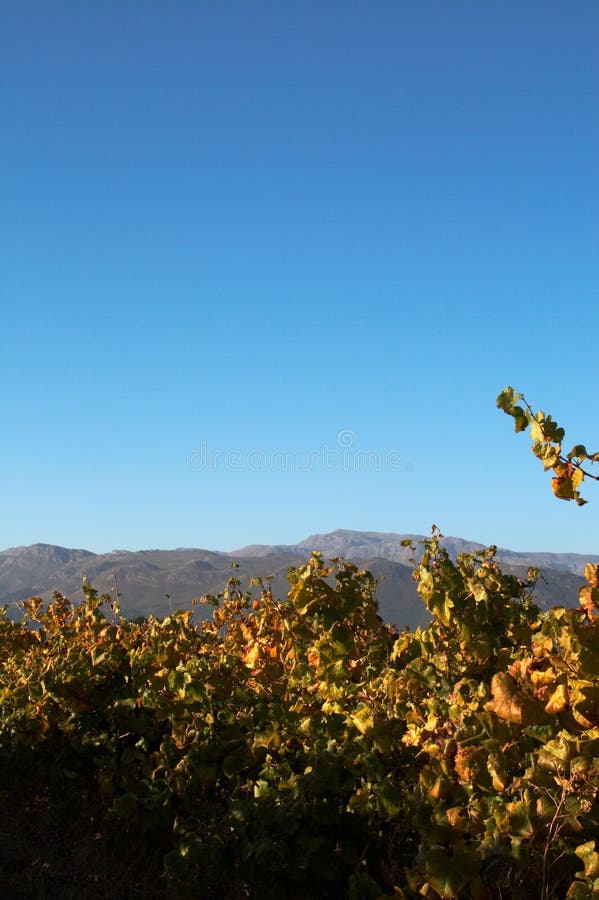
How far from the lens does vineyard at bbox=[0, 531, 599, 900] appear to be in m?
3.05

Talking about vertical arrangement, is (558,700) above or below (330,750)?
above

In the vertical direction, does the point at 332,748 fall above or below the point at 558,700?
below

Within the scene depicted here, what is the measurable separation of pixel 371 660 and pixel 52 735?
2941mm

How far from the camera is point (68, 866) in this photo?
507cm

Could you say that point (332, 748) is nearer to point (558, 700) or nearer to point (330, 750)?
point (330, 750)

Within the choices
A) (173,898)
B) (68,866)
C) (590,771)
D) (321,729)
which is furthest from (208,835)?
(590,771)

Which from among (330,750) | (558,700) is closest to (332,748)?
(330,750)

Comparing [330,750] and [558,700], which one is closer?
[558,700]

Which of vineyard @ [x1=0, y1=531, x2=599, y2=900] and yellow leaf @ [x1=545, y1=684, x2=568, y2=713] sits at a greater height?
yellow leaf @ [x1=545, y1=684, x2=568, y2=713]

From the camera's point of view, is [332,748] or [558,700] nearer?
[558,700]

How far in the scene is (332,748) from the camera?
413 centimetres

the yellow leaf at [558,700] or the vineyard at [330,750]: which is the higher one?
the yellow leaf at [558,700]

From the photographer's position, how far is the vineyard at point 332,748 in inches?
120

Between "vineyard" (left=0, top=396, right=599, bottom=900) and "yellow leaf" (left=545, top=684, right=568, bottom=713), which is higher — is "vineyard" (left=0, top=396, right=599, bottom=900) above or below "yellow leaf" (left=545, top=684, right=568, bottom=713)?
below
